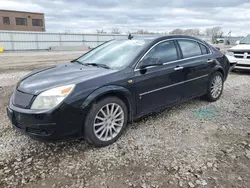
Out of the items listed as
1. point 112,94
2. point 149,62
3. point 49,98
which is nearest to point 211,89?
Answer: point 149,62

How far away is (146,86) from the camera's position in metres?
3.57

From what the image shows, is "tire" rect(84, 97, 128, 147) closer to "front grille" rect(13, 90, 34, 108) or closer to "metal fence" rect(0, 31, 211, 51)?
"front grille" rect(13, 90, 34, 108)

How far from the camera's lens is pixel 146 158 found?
2.91 metres

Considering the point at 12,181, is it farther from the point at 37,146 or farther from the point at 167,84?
the point at 167,84

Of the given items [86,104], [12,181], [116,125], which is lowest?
[12,181]

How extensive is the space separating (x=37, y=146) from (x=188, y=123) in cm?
257

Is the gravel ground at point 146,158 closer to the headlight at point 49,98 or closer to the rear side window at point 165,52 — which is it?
the headlight at point 49,98

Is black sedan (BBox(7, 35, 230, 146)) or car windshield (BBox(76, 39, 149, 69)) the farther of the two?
car windshield (BBox(76, 39, 149, 69))

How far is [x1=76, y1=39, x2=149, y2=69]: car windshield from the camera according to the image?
3580 mm

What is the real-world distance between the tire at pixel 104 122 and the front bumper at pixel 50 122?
15 cm

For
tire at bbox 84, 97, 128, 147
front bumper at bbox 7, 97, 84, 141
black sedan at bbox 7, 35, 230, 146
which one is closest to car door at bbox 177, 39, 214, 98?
black sedan at bbox 7, 35, 230, 146

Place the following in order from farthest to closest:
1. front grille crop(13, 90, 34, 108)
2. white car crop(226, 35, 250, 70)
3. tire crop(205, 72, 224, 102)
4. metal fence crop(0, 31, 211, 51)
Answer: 1. metal fence crop(0, 31, 211, 51)
2. white car crop(226, 35, 250, 70)
3. tire crop(205, 72, 224, 102)
4. front grille crop(13, 90, 34, 108)

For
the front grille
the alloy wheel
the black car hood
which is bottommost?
the alloy wheel

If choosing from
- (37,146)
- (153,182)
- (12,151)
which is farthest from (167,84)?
(12,151)
